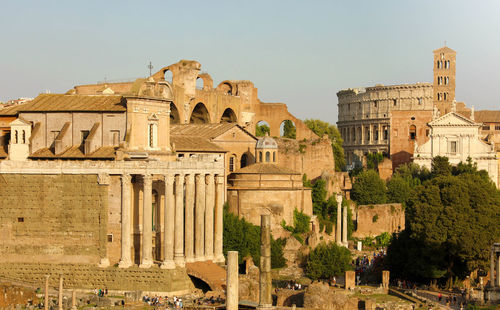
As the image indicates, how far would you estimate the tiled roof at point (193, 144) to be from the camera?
6278 centimetres

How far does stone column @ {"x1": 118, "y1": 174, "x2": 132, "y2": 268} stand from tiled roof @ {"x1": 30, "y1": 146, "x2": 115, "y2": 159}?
1.90 m

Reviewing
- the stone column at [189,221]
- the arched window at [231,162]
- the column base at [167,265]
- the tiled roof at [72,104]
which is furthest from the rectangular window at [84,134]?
the arched window at [231,162]

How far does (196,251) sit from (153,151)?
602cm

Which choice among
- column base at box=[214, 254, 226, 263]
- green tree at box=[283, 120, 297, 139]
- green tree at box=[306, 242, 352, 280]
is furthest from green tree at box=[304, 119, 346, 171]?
column base at box=[214, 254, 226, 263]

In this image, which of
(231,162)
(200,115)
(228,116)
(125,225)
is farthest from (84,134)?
(228,116)

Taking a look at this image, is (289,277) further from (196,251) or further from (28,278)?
(28,278)

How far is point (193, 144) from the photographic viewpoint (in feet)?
210

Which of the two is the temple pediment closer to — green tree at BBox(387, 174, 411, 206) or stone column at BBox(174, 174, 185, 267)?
green tree at BBox(387, 174, 411, 206)

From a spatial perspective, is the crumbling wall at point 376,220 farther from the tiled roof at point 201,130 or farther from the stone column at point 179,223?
the stone column at point 179,223

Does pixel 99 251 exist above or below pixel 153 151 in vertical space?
below

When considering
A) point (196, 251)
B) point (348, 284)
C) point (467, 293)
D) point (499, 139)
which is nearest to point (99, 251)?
point (196, 251)

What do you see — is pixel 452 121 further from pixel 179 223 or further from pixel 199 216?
pixel 179 223

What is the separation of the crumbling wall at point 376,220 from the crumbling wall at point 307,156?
488 centimetres

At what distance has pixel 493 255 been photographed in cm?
5172
